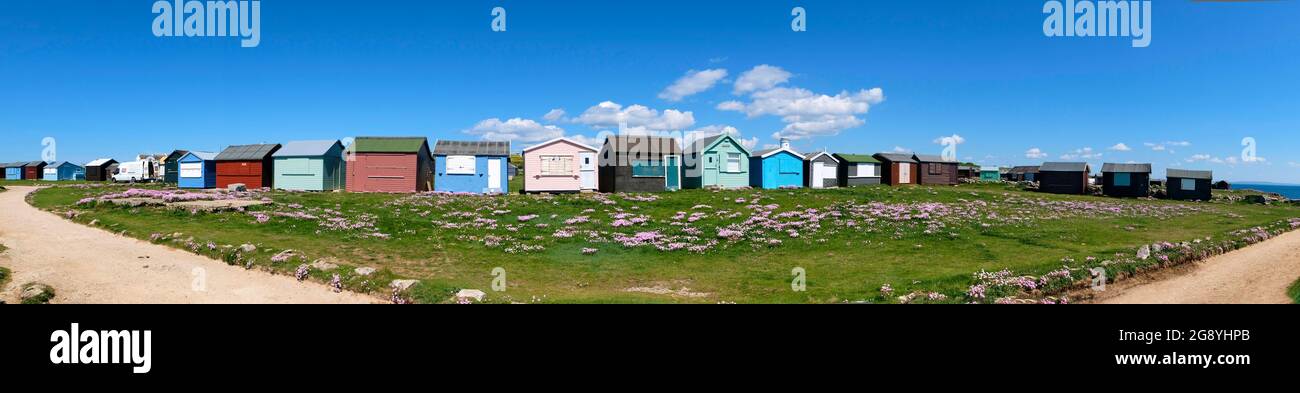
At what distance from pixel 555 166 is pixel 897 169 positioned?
44.4 metres

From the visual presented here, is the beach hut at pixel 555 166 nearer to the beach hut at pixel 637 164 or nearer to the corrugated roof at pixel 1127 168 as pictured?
the beach hut at pixel 637 164

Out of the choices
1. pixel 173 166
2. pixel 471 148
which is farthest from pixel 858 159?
pixel 173 166

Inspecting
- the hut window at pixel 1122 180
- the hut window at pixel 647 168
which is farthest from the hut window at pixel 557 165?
the hut window at pixel 1122 180

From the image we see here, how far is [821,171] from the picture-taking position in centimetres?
6309

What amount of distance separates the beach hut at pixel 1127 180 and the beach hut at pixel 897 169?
68.0 ft

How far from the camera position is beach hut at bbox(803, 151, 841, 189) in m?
62.3

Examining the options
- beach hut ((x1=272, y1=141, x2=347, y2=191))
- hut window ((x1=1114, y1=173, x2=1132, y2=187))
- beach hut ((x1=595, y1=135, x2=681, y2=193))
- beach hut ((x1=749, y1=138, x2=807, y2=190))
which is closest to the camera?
beach hut ((x1=272, y1=141, x2=347, y2=191))

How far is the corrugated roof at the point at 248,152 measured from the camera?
166 ft

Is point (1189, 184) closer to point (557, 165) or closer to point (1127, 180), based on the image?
point (1127, 180)

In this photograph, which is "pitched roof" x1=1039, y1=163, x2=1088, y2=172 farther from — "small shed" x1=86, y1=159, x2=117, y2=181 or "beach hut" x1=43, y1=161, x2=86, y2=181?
"beach hut" x1=43, y1=161, x2=86, y2=181

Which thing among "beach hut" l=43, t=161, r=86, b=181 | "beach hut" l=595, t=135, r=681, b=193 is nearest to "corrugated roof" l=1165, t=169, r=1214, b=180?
"beach hut" l=595, t=135, r=681, b=193

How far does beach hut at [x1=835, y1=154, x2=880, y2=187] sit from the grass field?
86.9ft
